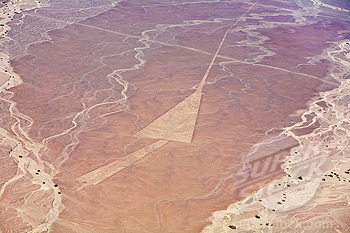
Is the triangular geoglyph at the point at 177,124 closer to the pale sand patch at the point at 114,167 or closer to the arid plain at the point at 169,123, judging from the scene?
the arid plain at the point at 169,123

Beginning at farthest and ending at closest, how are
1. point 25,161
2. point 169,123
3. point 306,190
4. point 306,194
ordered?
point 169,123
point 25,161
point 306,190
point 306,194

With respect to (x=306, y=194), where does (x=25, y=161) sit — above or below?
above

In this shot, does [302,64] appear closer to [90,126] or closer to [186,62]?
[186,62]

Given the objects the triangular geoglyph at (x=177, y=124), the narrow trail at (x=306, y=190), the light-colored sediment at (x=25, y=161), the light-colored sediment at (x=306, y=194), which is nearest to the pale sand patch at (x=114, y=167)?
the triangular geoglyph at (x=177, y=124)

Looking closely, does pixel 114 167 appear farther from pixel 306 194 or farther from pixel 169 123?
pixel 306 194

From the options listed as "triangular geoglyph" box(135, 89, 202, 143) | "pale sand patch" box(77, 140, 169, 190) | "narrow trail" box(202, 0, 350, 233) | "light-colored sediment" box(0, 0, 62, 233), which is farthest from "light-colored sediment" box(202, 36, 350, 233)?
"light-colored sediment" box(0, 0, 62, 233)

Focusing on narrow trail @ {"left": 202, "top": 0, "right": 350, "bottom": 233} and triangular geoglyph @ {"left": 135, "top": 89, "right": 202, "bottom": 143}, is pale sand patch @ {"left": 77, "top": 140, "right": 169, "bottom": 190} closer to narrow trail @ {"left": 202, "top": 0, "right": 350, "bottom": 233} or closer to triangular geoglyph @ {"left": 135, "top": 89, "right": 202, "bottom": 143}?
triangular geoglyph @ {"left": 135, "top": 89, "right": 202, "bottom": 143}

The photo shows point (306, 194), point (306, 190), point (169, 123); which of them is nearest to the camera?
point (306, 194)

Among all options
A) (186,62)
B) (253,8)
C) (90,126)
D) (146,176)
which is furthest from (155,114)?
(253,8)

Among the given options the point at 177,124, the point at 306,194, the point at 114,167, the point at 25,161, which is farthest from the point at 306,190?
the point at 25,161

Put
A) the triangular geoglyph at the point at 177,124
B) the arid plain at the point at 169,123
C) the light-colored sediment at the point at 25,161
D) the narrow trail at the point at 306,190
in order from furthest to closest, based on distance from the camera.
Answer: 1. the triangular geoglyph at the point at 177,124
2. the arid plain at the point at 169,123
3. the narrow trail at the point at 306,190
4. the light-colored sediment at the point at 25,161
